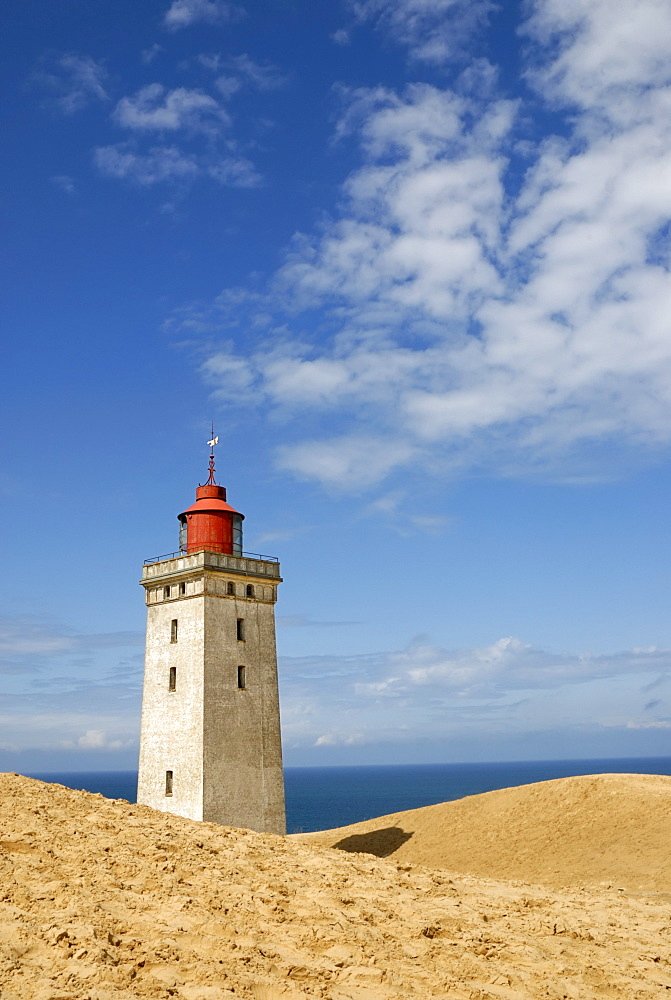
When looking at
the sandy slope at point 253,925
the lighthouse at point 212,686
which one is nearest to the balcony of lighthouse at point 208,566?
the lighthouse at point 212,686

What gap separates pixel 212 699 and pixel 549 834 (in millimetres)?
11925

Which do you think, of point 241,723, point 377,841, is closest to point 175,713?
point 241,723

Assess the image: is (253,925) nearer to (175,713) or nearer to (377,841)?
(175,713)

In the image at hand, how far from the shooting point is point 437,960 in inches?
457

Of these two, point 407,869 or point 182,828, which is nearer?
point 182,828

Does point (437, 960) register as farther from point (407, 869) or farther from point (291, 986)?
point (407, 869)

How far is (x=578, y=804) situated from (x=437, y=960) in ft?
64.8

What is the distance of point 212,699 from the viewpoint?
27578 millimetres

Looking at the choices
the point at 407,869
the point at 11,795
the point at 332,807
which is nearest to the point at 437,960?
the point at 407,869

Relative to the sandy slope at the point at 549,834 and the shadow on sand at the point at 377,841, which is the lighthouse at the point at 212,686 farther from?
the sandy slope at the point at 549,834

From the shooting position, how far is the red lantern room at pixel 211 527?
30.3 m

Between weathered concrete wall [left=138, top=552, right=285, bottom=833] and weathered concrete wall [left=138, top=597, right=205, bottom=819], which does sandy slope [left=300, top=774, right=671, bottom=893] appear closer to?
weathered concrete wall [left=138, top=552, right=285, bottom=833]

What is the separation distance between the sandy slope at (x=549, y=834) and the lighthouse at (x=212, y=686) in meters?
5.92

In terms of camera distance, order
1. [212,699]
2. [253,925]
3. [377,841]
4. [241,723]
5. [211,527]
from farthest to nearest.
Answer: [377,841]
[211,527]
[241,723]
[212,699]
[253,925]
